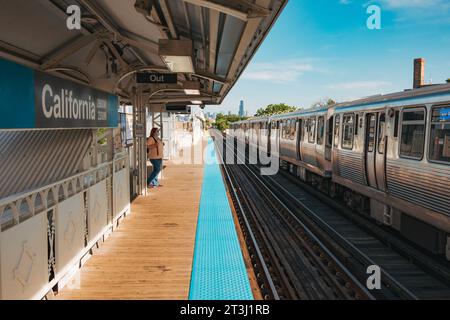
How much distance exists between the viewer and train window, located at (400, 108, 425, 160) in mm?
7113

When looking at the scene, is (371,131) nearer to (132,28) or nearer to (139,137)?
(132,28)

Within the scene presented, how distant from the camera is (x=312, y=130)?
48.5 ft

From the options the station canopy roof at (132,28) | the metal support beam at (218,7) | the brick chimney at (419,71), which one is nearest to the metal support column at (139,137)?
the station canopy roof at (132,28)

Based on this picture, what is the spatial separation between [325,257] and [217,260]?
7.31 ft

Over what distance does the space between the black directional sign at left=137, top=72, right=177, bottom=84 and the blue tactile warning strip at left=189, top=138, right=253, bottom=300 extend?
11.6 ft

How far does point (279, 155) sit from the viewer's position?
70.9ft

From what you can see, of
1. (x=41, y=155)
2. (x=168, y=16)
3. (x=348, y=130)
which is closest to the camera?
(x=168, y=16)

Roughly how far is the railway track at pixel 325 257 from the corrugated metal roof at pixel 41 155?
3877 mm

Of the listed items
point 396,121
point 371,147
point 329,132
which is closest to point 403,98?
point 396,121

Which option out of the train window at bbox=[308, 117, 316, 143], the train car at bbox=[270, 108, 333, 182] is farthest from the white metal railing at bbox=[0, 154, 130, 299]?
the train window at bbox=[308, 117, 316, 143]

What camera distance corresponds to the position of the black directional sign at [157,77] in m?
10.4
